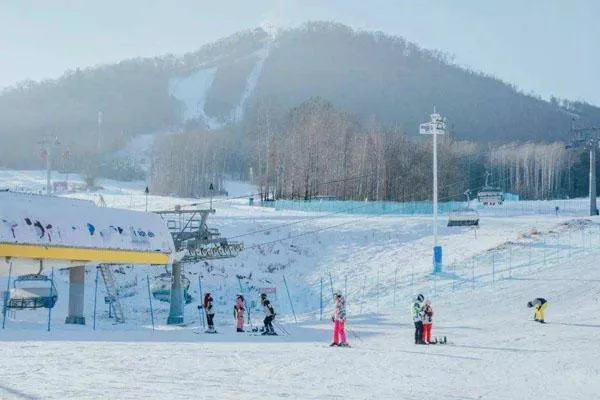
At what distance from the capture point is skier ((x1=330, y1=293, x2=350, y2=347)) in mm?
21391

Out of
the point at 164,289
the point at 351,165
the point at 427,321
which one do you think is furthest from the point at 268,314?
the point at 351,165

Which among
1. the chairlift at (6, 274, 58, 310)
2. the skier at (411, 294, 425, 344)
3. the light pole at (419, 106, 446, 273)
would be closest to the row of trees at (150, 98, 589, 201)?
the light pole at (419, 106, 446, 273)

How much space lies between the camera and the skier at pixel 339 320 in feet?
70.2

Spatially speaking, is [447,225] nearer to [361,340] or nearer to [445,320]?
[445,320]

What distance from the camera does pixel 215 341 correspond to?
23.0 meters

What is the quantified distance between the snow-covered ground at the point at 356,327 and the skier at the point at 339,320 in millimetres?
377

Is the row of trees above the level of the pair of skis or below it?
above

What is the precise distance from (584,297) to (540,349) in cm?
1391

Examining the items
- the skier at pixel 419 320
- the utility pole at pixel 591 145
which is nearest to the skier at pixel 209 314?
the skier at pixel 419 320

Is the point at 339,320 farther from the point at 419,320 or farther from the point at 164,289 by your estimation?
the point at 164,289

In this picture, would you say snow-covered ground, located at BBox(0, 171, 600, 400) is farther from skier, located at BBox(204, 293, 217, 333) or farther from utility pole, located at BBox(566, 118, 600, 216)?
utility pole, located at BBox(566, 118, 600, 216)

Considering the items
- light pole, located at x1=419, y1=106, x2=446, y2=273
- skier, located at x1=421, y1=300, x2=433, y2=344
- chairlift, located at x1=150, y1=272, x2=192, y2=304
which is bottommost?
chairlift, located at x1=150, y1=272, x2=192, y2=304

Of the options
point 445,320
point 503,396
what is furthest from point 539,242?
point 503,396

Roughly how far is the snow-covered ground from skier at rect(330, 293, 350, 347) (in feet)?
1.24
